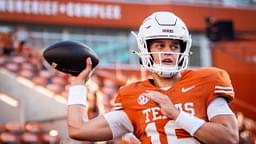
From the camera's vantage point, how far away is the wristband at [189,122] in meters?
2.26

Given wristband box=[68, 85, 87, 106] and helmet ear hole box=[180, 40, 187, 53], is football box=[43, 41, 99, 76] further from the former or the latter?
helmet ear hole box=[180, 40, 187, 53]

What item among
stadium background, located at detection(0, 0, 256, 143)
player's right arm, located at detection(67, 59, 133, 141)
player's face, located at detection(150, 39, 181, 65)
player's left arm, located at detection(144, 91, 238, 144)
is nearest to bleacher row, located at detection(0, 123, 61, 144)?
stadium background, located at detection(0, 0, 256, 143)

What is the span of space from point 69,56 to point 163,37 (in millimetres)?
345

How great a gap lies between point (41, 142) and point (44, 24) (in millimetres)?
6908

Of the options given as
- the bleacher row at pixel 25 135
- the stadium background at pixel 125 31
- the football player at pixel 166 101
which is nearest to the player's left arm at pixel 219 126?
the football player at pixel 166 101

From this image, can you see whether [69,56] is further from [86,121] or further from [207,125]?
[207,125]

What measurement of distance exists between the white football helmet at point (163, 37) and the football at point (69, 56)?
191 millimetres

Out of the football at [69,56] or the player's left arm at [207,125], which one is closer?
the player's left arm at [207,125]

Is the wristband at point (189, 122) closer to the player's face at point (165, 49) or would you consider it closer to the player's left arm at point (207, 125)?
the player's left arm at point (207, 125)

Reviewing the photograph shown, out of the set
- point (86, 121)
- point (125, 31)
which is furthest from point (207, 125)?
point (125, 31)

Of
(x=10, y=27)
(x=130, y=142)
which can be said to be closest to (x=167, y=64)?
(x=130, y=142)

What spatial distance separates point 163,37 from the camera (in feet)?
7.89

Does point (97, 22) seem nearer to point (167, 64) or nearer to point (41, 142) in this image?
point (41, 142)

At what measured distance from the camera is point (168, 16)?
97.9 inches
